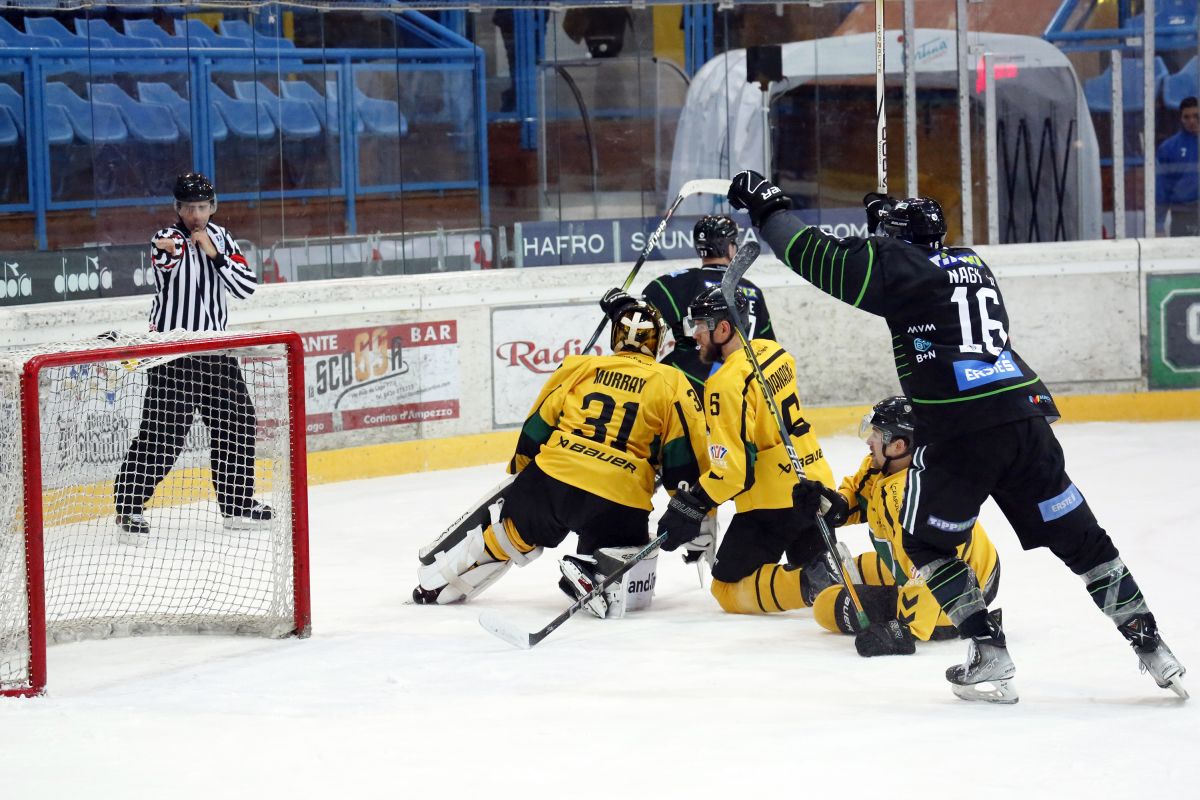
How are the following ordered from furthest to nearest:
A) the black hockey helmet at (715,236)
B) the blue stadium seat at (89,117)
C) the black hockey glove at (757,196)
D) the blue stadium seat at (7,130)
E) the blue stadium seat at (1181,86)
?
the blue stadium seat at (1181,86)
the blue stadium seat at (89,117)
the blue stadium seat at (7,130)
the black hockey helmet at (715,236)
the black hockey glove at (757,196)

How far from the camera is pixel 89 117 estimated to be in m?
7.12

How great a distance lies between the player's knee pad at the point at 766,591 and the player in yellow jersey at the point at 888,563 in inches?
6.7

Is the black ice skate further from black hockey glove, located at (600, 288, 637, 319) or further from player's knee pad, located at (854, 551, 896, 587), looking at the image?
black hockey glove, located at (600, 288, 637, 319)

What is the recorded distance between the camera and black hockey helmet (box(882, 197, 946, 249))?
3717 millimetres

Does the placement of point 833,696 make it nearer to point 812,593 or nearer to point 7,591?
point 812,593

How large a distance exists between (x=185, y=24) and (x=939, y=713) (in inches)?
196

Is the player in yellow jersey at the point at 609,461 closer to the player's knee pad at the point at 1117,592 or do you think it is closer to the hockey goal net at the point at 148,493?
the hockey goal net at the point at 148,493

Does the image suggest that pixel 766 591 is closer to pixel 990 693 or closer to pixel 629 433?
pixel 629 433

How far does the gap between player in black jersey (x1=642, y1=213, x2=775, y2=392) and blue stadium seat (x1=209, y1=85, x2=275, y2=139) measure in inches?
109

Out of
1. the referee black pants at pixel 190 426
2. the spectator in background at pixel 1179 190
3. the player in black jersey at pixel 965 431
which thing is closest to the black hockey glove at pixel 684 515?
the player in black jersey at pixel 965 431

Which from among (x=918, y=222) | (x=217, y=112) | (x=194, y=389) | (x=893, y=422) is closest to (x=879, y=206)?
(x=918, y=222)

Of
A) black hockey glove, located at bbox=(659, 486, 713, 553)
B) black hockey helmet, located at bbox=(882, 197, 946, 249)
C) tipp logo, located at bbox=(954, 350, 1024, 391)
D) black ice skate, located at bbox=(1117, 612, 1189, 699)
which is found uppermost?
black hockey helmet, located at bbox=(882, 197, 946, 249)

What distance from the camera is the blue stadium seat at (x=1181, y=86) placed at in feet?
27.5

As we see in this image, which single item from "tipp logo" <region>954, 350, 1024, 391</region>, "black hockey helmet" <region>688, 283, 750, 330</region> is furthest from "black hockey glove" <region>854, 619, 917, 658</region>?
"black hockey helmet" <region>688, 283, 750, 330</region>
